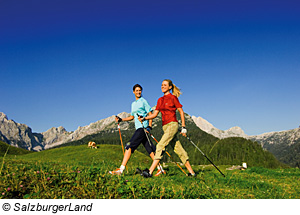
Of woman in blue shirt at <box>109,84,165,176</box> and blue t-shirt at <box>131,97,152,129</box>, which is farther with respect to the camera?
blue t-shirt at <box>131,97,152,129</box>

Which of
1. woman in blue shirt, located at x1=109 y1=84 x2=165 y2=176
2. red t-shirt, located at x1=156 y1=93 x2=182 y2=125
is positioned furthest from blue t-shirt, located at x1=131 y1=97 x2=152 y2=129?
red t-shirt, located at x1=156 y1=93 x2=182 y2=125

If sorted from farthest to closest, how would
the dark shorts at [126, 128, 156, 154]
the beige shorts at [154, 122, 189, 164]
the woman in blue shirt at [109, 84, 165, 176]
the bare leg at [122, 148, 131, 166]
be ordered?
the woman in blue shirt at [109, 84, 165, 176], the dark shorts at [126, 128, 156, 154], the bare leg at [122, 148, 131, 166], the beige shorts at [154, 122, 189, 164]

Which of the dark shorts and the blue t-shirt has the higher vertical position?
the blue t-shirt
